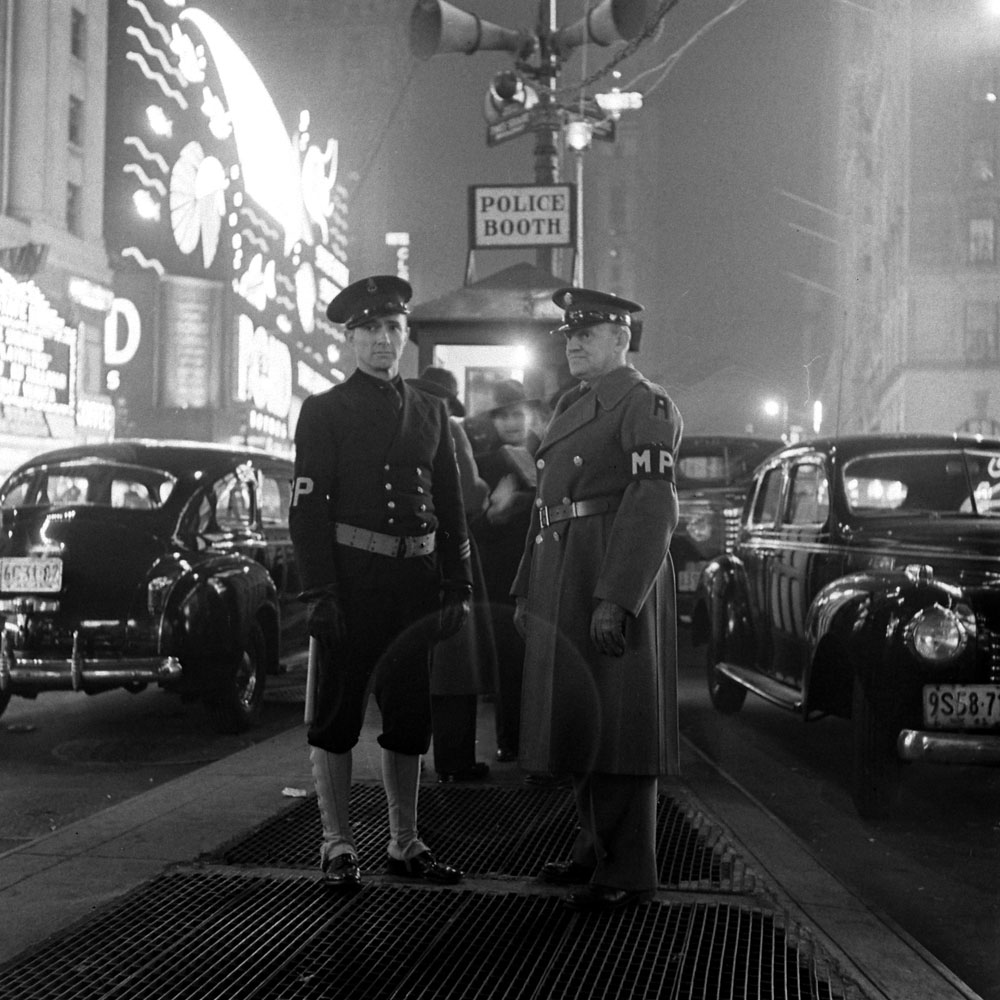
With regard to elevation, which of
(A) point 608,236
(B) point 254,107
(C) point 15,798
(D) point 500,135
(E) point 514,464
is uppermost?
(A) point 608,236

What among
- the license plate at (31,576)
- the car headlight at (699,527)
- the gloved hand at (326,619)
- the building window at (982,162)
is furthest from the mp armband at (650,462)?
the building window at (982,162)

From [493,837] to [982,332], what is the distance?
57.5m

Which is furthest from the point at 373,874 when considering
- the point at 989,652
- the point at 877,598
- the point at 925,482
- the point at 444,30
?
the point at 444,30

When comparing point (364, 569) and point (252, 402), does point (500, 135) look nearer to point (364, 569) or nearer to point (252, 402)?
point (364, 569)

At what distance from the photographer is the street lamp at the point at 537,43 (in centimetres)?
1175

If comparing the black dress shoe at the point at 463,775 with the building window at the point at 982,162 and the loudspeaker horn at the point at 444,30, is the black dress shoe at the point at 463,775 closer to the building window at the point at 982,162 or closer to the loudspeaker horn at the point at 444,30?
the loudspeaker horn at the point at 444,30

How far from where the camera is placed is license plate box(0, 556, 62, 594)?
7.52 metres

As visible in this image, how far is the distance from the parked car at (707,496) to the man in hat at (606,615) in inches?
284

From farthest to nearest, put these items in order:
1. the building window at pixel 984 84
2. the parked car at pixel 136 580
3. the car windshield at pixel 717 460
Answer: the building window at pixel 984 84
the car windshield at pixel 717 460
the parked car at pixel 136 580

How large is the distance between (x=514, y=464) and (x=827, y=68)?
369ft

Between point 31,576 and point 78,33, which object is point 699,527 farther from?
point 78,33

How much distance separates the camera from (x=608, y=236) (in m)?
121

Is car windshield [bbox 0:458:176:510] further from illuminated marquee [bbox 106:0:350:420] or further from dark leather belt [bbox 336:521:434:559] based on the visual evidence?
illuminated marquee [bbox 106:0:350:420]

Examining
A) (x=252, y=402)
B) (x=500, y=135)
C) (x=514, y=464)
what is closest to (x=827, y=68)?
(x=252, y=402)
